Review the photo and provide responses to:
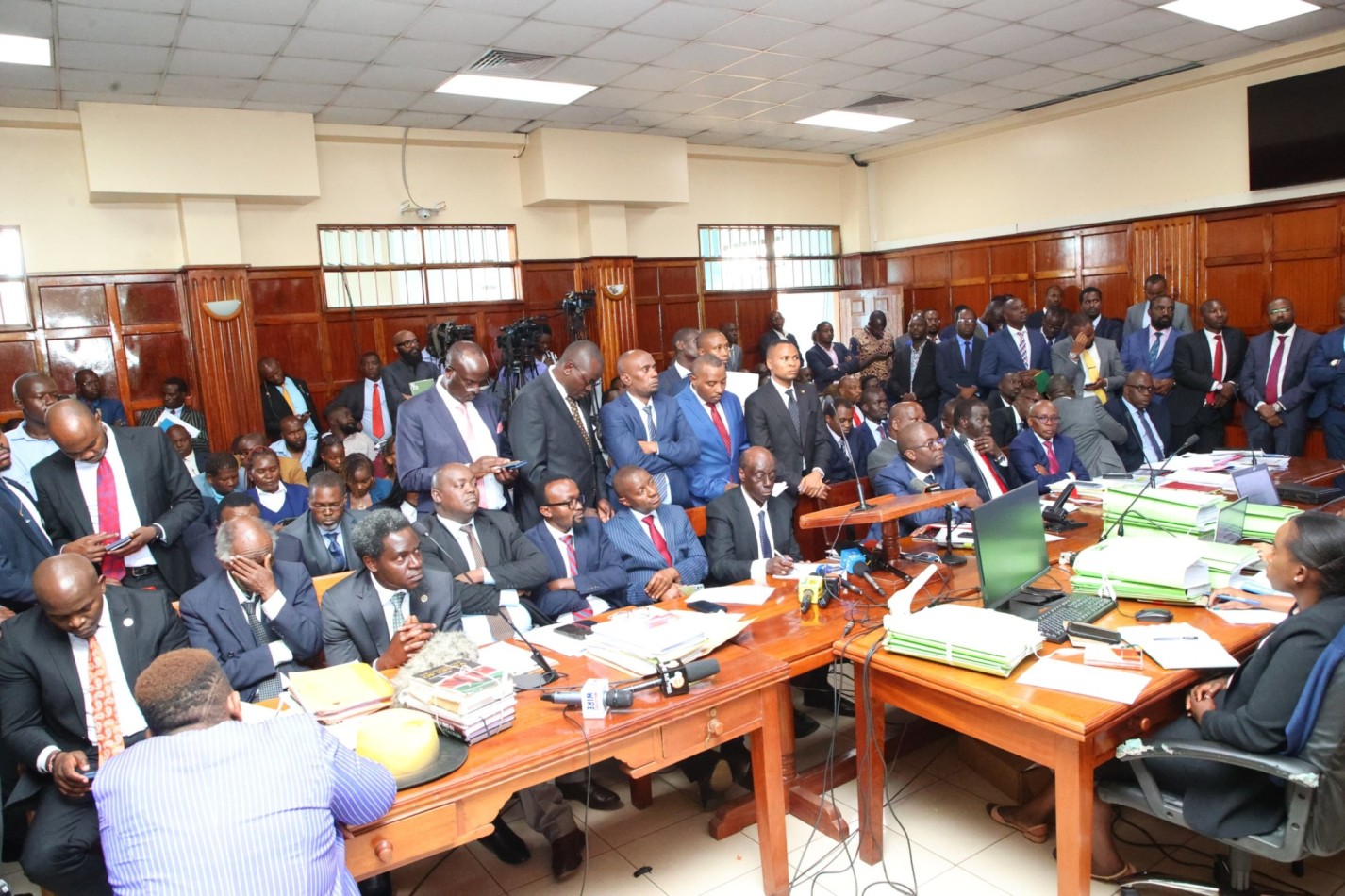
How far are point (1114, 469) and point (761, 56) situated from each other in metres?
4.00

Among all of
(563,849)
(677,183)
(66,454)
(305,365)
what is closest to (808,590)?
(563,849)

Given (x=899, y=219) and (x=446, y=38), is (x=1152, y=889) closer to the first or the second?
(x=446, y=38)

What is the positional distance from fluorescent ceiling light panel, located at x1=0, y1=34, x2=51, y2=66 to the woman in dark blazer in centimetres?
693

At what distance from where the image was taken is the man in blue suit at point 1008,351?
8070 millimetres

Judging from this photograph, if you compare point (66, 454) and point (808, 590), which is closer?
point (808, 590)

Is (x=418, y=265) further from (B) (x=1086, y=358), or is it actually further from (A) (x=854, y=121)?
(B) (x=1086, y=358)

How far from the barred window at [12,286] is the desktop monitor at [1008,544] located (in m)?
7.65

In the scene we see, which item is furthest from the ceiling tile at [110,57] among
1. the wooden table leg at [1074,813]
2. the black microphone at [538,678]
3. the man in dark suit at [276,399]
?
the wooden table leg at [1074,813]

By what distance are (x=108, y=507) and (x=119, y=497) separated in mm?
59

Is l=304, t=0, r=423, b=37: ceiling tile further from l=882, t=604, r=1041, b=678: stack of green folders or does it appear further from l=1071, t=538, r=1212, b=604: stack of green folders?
l=1071, t=538, r=1212, b=604: stack of green folders

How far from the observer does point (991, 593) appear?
10.0 ft

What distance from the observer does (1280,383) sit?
7.12 m

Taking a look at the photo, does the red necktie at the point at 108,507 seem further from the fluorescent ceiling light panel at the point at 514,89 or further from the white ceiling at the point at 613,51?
the fluorescent ceiling light panel at the point at 514,89

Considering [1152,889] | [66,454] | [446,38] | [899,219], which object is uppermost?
[446,38]
